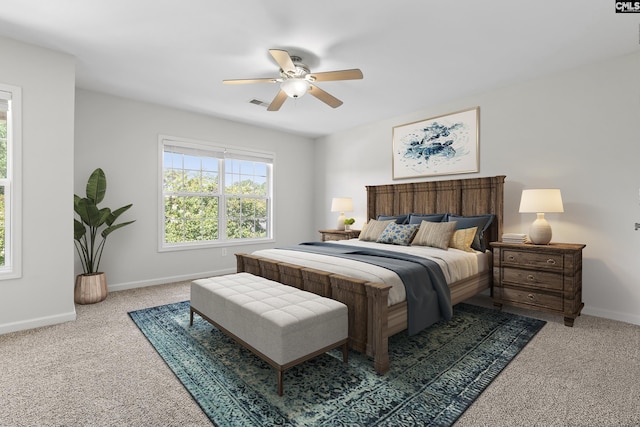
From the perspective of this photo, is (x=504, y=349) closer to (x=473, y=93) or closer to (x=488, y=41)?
(x=488, y=41)

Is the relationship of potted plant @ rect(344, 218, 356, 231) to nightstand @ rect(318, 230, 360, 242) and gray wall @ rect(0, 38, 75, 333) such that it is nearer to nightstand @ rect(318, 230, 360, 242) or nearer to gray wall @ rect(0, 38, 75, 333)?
nightstand @ rect(318, 230, 360, 242)

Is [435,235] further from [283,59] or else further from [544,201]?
[283,59]

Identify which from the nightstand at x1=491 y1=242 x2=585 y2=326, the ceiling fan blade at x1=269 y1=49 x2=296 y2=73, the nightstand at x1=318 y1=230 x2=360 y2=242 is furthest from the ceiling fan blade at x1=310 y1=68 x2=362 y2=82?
the nightstand at x1=318 y1=230 x2=360 y2=242

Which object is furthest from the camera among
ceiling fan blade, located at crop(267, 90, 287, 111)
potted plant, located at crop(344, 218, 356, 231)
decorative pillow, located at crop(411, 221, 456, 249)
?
potted plant, located at crop(344, 218, 356, 231)

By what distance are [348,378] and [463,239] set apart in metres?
2.19

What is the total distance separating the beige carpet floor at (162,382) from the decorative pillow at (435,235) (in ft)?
3.90

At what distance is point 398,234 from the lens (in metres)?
3.85

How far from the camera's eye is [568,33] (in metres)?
2.64

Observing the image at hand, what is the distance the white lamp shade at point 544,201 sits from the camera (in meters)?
3.07

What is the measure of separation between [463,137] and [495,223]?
1.23 m

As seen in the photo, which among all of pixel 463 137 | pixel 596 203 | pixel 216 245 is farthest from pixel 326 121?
pixel 596 203

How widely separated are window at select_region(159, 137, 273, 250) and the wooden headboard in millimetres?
2052

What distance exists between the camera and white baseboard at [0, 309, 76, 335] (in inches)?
109

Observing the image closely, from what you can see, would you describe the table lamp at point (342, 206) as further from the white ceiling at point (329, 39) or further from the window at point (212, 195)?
the white ceiling at point (329, 39)
